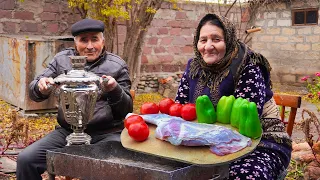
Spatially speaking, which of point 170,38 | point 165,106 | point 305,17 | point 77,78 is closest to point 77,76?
point 77,78

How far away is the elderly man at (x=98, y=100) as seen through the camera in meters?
3.22

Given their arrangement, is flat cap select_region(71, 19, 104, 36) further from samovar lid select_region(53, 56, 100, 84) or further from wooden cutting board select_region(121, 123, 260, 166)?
wooden cutting board select_region(121, 123, 260, 166)

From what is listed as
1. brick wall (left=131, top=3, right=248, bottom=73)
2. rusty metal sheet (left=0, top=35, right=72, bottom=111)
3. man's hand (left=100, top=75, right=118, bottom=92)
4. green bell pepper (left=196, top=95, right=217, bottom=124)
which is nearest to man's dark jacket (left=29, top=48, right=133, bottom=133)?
man's hand (left=100, top=75, right=118, bottom=92)

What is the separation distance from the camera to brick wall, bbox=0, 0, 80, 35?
8.10m

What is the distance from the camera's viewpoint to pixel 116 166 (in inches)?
94.5

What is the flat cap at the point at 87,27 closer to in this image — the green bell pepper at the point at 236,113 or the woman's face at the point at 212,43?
the woman's face at the point at 212,43

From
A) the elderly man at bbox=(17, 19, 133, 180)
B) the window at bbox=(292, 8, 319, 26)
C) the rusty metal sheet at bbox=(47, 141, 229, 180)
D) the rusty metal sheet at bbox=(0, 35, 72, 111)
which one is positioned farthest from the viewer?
the window at bbox=(292, 8, 319, 26)

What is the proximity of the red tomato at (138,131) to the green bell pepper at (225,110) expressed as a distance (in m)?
0.47

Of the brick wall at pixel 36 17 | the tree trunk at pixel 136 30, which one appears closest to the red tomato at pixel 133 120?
the tree trunk at pixel 136 30

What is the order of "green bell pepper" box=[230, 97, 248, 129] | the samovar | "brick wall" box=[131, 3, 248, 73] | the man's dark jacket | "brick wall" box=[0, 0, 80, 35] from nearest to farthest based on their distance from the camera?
"green bell pepper" box=[230, 97, 248, 129]
the samovar
the man's dark jacket
"brick wall" box=[0, 0, 80, 35]
"brick wall" box=[131, 3, 248, 73]

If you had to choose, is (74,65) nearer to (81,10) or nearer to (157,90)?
(81,10)

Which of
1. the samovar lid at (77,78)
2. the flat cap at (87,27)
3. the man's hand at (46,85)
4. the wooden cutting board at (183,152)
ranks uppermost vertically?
the flat cap at (87,27)

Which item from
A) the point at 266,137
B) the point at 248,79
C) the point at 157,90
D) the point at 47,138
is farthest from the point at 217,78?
the point at 157,90

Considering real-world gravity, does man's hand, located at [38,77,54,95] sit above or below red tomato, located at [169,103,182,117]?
above
